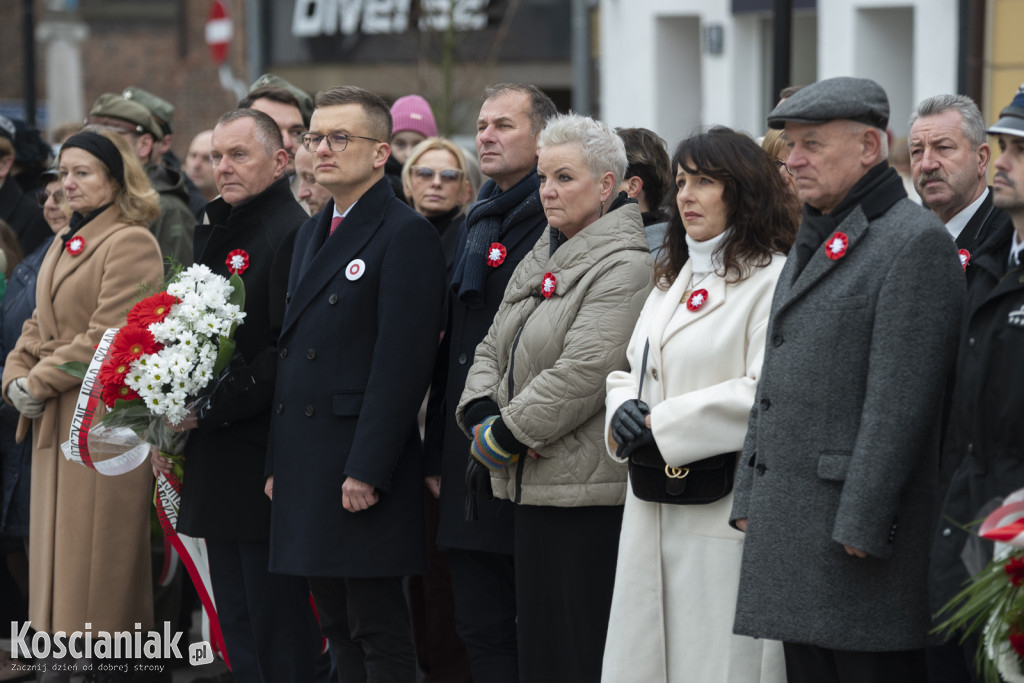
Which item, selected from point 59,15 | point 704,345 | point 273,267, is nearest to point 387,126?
point 273,267

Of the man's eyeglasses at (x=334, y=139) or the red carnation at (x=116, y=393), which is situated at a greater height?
the man's eyeglasses at (x=334, y=139)

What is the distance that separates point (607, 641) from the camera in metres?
4.47

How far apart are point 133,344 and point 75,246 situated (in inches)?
40.0

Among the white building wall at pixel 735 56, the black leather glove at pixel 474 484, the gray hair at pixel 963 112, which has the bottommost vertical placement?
the black leather glove at pixel 474 484

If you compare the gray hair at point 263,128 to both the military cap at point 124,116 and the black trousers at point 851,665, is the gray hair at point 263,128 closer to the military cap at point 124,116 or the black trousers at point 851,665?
the military cap at point 124,116

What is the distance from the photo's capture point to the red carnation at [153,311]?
215 inches

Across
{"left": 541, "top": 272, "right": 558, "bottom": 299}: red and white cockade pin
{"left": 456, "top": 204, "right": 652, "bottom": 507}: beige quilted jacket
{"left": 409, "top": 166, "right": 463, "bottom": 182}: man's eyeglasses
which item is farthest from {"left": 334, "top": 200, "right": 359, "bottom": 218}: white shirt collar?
{"left": 409, "top": 166, "right": 463, "bottom": 182}: man's eyeglasses

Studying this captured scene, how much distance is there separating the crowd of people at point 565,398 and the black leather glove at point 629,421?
10 millimetres

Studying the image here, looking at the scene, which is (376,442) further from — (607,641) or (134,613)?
(134,613)

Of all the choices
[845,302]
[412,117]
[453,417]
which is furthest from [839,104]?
[412,117]

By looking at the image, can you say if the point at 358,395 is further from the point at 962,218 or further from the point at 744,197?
the point at 962,218

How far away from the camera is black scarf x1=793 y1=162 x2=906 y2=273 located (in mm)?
3863

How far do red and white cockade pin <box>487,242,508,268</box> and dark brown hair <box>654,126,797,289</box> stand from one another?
1.03 metres

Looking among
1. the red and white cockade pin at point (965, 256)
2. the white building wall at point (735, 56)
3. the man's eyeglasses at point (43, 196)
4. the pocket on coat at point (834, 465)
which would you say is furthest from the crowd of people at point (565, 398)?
the white building wall at point (735, 56)
